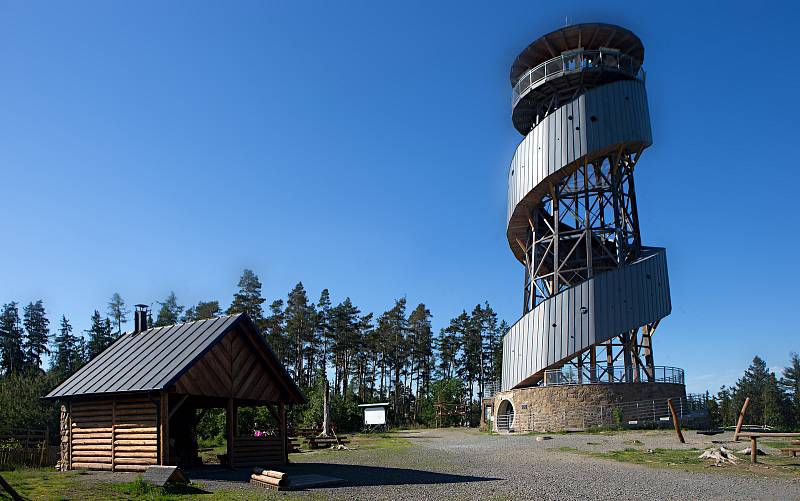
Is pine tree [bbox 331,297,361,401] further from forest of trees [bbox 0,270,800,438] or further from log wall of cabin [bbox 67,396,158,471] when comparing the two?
log wall of cabin [bbox 67,396,158,471]

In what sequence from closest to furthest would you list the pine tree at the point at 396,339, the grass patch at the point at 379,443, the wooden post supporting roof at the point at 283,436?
the wooden post supporting roof at the point at 283,436 < the grass patch at the point at 379,443 < the pine tree at the point at 396,339

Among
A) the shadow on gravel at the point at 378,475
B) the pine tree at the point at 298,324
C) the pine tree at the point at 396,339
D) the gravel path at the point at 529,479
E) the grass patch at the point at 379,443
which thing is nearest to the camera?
the gravel path at the point at 529,479

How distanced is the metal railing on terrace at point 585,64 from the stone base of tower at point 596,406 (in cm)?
1676

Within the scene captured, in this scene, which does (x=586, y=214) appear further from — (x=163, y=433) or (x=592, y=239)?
(x=163, y=433)

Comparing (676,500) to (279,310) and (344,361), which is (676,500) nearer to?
(279,310)

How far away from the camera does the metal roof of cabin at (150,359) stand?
16406 millimetres

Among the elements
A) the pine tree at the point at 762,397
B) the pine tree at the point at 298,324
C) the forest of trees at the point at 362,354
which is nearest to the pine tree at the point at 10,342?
the forest of trees at the point at 362,354

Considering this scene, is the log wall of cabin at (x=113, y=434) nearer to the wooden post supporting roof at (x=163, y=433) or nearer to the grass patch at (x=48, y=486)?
the wooden post supporting roof at (x=163, y=433)

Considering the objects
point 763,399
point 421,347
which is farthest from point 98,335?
point 763,399

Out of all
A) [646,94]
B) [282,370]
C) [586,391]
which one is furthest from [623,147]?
[282,370]

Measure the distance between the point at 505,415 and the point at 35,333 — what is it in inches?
2036

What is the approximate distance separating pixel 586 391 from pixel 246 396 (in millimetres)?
18347

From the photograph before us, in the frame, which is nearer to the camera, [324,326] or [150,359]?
[150,359]

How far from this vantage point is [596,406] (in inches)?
1213
